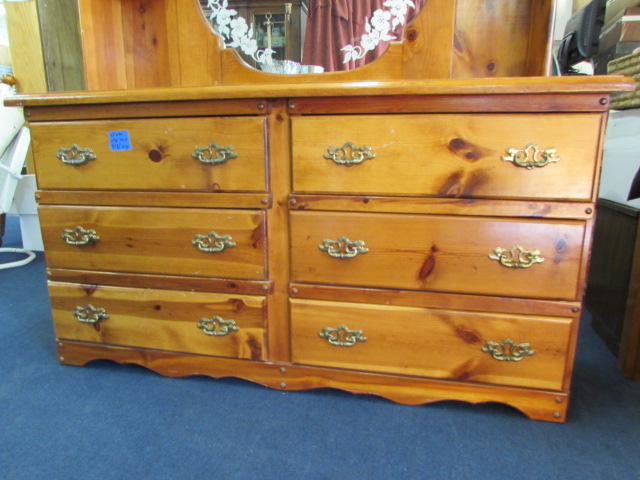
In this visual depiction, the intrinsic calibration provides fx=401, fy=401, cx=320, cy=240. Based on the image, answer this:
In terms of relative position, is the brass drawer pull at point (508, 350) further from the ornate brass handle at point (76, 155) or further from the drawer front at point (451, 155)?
the ornate brass handle at point (76, 155)

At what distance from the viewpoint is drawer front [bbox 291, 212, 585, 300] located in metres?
0.83

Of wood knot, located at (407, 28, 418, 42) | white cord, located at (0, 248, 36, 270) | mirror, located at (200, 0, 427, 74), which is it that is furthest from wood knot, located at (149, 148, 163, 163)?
white cord, located at (0, 248, 36, 270)

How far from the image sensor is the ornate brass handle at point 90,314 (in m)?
1.08

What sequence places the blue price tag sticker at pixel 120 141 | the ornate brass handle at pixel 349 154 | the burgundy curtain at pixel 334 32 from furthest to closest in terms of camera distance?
1. the burgundy curtain at pixel 334 32
2. the blue price tag sticker at pixel 120 141
3. the ornate brass handle at pixel 349 154

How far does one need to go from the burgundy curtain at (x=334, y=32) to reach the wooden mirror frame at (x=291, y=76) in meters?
0.04

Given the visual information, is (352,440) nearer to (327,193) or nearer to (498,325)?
(498,325)

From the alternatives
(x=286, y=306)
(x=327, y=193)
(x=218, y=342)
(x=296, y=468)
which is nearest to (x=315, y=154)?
(x=327, y=193)

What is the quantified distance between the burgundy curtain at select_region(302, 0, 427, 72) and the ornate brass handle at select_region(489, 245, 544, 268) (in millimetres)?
600

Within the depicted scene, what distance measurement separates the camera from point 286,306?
0.97 metres

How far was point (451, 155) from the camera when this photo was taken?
0.83 metres

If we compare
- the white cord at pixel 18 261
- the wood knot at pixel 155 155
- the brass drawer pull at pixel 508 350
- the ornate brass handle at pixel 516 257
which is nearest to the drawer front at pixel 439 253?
the ornate brass handle at pixel 516 257

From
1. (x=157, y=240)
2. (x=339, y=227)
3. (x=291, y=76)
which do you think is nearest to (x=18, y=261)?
(x=157, y=240)

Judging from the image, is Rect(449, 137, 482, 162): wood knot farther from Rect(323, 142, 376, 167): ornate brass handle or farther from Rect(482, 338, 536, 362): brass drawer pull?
Rect(482, 338, 536, 362): brass drawer pull

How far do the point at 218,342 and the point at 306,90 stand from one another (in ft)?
2.12
